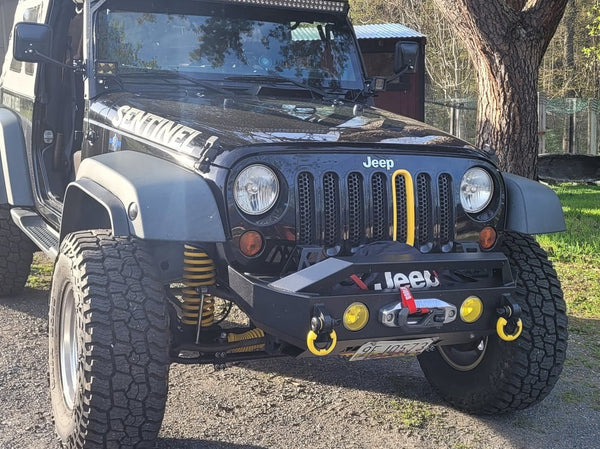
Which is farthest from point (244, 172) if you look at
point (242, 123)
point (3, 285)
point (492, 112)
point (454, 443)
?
point (492, 112)

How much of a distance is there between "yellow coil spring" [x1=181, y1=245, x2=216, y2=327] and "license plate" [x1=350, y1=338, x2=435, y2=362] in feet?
2.30

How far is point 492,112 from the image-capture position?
8.25 metres

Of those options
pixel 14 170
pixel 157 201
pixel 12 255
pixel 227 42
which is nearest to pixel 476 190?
pixel 157 201

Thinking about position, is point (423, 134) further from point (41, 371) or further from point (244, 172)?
point (41, 371)

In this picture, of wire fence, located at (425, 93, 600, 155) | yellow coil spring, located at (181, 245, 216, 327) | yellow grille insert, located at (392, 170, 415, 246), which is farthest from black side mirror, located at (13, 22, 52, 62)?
wire fence, located at (425, 93, 600, 155)

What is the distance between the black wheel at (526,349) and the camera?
139 inches

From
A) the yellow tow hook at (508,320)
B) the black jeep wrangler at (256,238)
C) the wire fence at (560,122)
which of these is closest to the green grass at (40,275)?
the black jeep wrangler at (256,238)

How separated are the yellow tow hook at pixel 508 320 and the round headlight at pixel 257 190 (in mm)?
1043

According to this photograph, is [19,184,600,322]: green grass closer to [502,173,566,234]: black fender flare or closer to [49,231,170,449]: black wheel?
[502,173,566,234]: black fender flare

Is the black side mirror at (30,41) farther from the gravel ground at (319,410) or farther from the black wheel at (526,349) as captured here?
the black wheel at (526,349)

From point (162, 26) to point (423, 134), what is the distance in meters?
1.69

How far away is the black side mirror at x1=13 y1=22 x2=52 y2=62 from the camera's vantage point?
3.95 metres

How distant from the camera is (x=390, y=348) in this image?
10.2 feet

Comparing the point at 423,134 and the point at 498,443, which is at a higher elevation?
the point at 423,134
